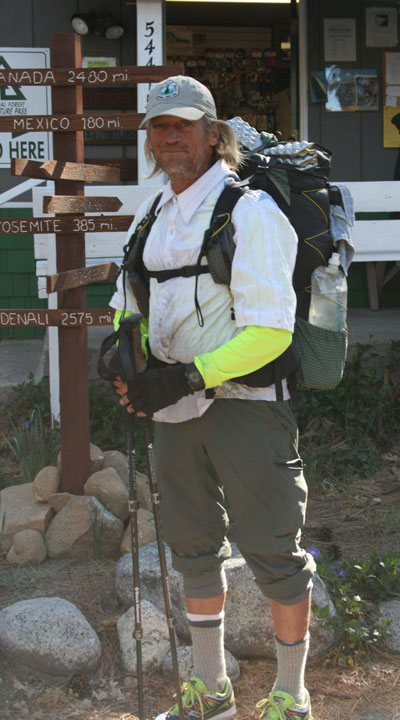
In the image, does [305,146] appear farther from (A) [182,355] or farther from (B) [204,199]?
(A) [182,355]

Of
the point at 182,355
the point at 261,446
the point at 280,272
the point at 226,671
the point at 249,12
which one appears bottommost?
the point at 226,671

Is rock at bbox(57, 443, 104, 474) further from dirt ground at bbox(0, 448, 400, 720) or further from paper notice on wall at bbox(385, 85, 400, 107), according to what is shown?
paper notice on wall at bbox(385, 85, 400, 107)

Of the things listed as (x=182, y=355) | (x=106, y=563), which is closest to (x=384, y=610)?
(x=106, y=563)

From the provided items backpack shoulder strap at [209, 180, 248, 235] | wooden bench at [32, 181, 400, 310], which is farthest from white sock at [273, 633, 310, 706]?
wooden bench at [32, 181, 400, 310]

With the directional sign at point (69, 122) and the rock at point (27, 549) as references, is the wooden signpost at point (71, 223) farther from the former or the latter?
the rock at point (27, 549)

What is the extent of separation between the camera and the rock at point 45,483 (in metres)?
4.37

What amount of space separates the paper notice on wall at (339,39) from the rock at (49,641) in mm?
6227

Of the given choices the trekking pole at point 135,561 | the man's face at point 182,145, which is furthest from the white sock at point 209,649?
the man's face at point 182,145

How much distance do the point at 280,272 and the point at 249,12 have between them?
720 centimetres

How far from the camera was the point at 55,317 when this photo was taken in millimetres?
4301

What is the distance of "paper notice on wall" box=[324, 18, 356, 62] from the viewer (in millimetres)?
7980

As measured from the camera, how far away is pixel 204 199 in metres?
2.68

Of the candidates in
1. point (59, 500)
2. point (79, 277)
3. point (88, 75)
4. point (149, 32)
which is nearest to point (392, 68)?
point (149, 32)

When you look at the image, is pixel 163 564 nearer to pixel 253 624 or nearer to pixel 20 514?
pixel 253 624
